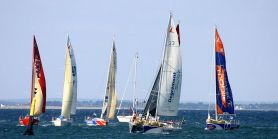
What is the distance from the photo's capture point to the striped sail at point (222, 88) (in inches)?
4370

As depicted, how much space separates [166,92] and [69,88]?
2571 centimetres

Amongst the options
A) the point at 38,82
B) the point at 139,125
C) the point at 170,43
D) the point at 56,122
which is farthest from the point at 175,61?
the point at 56,122

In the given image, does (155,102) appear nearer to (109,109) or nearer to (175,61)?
(175,61)

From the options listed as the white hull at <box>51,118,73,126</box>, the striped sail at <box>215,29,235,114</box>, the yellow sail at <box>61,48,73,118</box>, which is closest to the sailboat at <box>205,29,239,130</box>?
the striped sail at <box>215,29,235,114</box>

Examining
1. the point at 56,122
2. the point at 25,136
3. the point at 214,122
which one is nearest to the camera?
the point at 25,136

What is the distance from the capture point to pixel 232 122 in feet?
370

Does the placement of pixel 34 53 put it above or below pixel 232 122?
above

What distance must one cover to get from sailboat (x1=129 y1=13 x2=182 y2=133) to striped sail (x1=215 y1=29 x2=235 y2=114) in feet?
52.6

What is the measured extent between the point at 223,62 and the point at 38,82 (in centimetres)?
2788

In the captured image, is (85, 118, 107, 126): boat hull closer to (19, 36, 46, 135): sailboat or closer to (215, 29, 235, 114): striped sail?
(215, 29, 235, 114): striped sail

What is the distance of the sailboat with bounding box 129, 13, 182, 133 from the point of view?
94.1 metres

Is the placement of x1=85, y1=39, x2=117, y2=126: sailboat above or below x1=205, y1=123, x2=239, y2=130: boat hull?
above

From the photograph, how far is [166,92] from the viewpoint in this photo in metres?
95.6

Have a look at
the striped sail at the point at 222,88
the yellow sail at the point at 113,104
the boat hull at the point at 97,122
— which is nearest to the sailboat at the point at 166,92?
the striped sail at the point at 222,88
